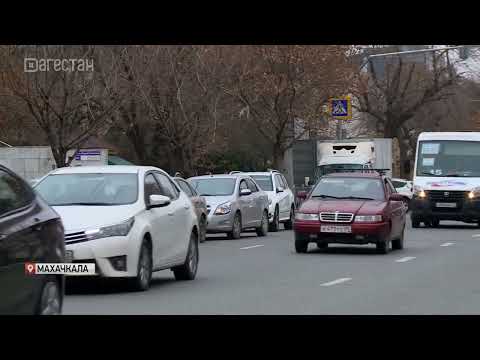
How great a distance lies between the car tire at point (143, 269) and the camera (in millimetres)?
14492

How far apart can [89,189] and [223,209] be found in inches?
532

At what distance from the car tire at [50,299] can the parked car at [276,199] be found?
23.7 metres

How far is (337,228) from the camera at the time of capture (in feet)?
72.9

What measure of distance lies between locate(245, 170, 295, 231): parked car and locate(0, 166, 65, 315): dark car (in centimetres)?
2364

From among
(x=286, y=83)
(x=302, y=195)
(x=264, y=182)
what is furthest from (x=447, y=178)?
(x=286, y=83)

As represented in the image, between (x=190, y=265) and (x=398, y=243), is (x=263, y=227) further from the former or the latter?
(x=190, y=265)

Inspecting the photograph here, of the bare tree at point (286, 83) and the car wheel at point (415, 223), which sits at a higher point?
the bare tree at point (286, 83)

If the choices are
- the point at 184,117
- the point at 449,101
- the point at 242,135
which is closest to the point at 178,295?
the point at 184,117

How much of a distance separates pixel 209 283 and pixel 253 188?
14.9 meters

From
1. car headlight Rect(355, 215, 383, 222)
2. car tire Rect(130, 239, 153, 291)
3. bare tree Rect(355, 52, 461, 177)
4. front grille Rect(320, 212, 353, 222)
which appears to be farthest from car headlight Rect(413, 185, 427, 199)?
bare tree Rect(355, 52, 461, 177)

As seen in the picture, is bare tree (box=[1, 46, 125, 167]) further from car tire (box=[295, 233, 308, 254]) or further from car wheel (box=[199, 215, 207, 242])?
car tire (box=[295, 233, 308, 254])

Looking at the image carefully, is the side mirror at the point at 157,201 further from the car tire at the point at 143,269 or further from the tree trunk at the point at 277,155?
the tree trunk at the point at 277,155

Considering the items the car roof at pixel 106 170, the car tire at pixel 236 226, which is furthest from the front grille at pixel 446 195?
the car roof at pixel 106 170
